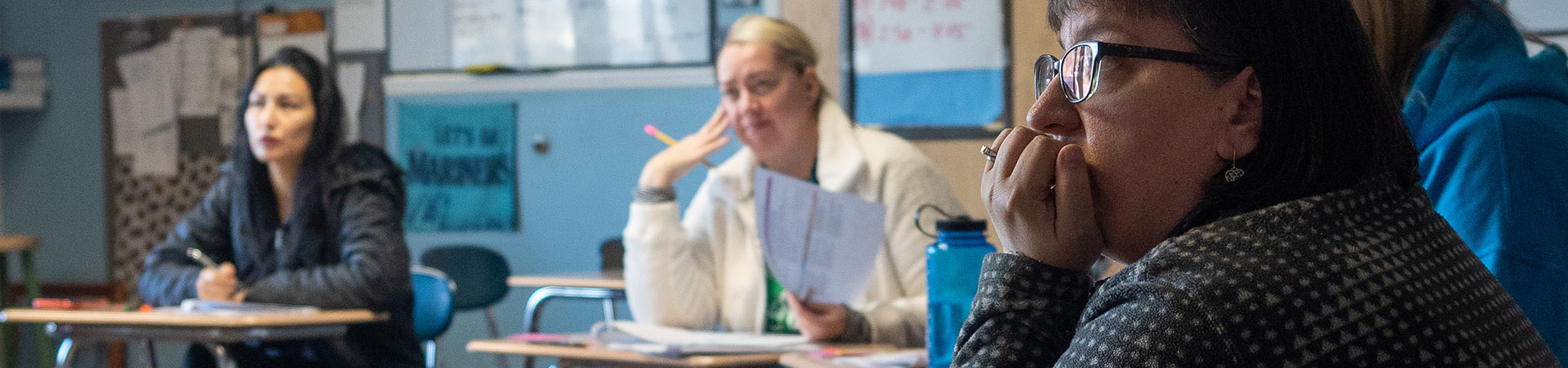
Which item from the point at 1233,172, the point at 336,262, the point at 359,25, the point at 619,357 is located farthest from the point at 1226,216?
the point at 359,25

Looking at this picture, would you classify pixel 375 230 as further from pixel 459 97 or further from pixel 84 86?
pixel 84 86

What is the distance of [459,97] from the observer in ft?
15.7

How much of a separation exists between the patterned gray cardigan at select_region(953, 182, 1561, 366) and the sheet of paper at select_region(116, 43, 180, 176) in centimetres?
520

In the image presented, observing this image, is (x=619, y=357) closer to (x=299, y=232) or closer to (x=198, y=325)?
(x=198, y=325)

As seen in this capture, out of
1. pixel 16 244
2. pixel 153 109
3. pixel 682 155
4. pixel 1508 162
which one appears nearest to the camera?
pixel 1508 162

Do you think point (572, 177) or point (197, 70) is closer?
point (572, 177)

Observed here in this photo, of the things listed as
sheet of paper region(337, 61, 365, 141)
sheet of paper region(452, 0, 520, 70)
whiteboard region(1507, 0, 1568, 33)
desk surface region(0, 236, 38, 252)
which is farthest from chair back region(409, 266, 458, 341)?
whiteboard region(1507, 0, 1568, 33)

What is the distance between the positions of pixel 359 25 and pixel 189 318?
2527 millimetres

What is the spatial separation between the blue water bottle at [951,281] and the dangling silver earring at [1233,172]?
768mm

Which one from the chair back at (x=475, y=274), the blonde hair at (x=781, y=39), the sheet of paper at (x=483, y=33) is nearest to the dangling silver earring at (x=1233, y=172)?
the blonde hair at (x=781, y=39)

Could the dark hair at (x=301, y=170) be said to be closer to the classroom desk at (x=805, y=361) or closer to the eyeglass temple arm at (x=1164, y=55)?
the classroom desk at (x=805, y=361)

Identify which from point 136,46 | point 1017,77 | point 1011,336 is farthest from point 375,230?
point 136,46

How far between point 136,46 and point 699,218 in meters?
A: 3.59

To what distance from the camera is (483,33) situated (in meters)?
4.73
